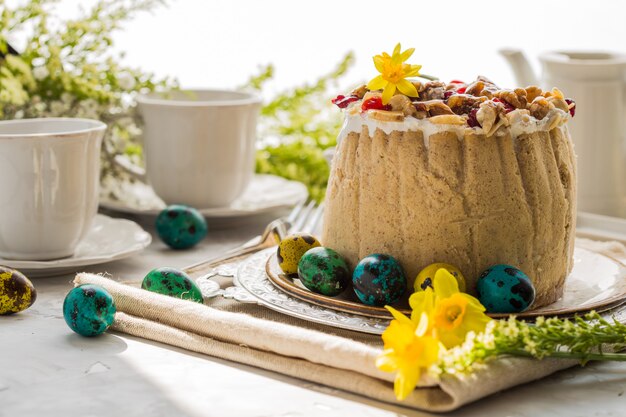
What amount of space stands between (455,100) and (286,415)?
1.65 feet

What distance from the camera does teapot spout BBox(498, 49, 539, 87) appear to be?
6.44 feet

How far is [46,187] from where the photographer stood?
58.5 inches

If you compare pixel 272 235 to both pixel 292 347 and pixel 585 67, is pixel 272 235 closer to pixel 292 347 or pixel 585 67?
pixel 292 347

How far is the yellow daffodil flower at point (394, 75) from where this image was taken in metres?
1.22

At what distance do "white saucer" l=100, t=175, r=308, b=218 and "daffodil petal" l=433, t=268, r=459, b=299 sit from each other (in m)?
0.82

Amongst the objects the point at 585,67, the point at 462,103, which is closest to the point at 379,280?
the point at 462,103

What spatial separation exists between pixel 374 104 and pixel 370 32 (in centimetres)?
221


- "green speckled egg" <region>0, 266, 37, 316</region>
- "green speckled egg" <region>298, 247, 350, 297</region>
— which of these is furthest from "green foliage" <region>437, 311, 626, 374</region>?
"green speckled egg" <region>0, 266, 37, 316</region>

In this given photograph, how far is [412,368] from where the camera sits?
0.94m

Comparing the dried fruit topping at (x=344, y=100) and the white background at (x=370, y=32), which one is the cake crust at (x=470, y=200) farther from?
the white background at (x=370, y=32)

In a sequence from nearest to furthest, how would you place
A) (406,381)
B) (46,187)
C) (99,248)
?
(406,381) → (46,187) → (99,248)

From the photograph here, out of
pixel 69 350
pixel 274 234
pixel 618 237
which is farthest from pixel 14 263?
pixel 618 237

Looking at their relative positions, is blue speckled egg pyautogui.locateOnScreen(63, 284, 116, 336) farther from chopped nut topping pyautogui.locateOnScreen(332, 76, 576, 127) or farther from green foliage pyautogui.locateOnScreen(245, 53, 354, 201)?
green foliage pyautogui.locateOnScreen(245, 53, 354, 201)

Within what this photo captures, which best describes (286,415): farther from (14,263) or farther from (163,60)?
(163,60)
